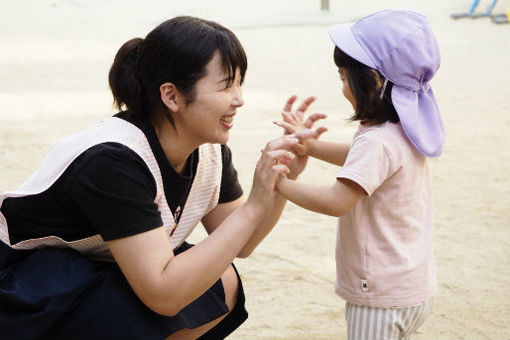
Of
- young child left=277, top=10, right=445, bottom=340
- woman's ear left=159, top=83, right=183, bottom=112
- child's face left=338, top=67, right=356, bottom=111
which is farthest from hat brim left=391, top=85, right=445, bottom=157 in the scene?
woman's ear left=159, top=83, right=183, bottom=112

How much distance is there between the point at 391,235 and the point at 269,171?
43cm

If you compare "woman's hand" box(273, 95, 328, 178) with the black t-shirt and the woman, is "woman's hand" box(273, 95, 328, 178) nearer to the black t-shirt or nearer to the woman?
the woman

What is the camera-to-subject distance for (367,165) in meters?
2.29

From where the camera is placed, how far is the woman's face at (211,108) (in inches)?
91.8

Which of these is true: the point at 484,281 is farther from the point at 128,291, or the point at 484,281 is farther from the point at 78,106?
the point at 78,106

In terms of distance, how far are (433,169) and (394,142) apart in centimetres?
339

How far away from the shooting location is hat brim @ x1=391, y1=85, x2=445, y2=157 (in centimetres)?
235

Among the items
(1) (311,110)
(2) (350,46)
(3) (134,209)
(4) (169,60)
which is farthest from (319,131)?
(1) (311,110)

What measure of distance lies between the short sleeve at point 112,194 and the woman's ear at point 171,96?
190 mm

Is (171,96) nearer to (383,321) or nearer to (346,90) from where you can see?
(346,90)

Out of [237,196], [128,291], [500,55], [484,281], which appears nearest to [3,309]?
[128,291]

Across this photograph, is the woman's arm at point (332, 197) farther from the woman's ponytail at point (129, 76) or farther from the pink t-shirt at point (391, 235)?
the woman's ponytail at point (129, 76)

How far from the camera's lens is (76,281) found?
7.50 ft

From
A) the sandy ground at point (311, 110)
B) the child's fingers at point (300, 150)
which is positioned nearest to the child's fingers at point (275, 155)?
the child's fingers at point (300, 150)
